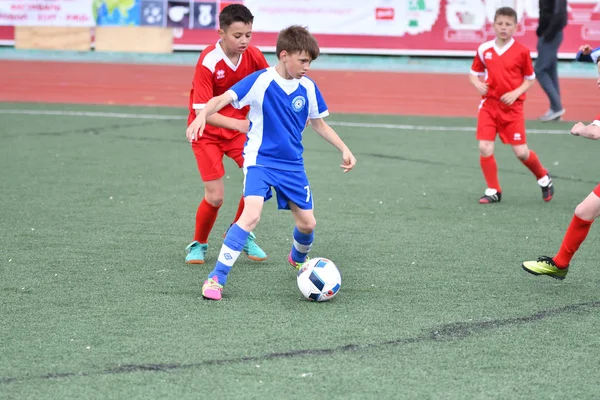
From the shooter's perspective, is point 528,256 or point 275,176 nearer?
point 275,176

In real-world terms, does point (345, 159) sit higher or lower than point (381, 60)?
higher

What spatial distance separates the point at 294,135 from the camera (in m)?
5.43

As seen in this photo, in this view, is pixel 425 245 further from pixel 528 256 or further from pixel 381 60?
pixel 381 60

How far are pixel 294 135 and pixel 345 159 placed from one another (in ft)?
1.10

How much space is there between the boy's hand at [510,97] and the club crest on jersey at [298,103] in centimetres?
359

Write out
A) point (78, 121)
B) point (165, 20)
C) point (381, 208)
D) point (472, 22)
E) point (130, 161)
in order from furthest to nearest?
point (165, 20), point (472, 22), point (78, 121), point (130, 161), point (381, 208)

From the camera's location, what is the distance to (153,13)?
22.8m

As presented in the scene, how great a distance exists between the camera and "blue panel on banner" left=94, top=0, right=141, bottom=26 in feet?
74.8

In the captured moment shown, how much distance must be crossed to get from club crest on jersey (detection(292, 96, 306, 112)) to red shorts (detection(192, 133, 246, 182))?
2.56 feet

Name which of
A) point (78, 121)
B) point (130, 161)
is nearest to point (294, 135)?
point (130, 161)

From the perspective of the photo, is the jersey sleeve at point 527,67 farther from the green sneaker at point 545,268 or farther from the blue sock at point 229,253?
the blue sock at point 229,253

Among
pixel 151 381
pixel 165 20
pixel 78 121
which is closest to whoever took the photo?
pixel 151 381

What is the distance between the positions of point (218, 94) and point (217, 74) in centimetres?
17

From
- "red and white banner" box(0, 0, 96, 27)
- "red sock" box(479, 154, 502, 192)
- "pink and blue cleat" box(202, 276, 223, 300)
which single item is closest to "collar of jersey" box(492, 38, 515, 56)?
"red sock" box(479, 154, 502, 192)
